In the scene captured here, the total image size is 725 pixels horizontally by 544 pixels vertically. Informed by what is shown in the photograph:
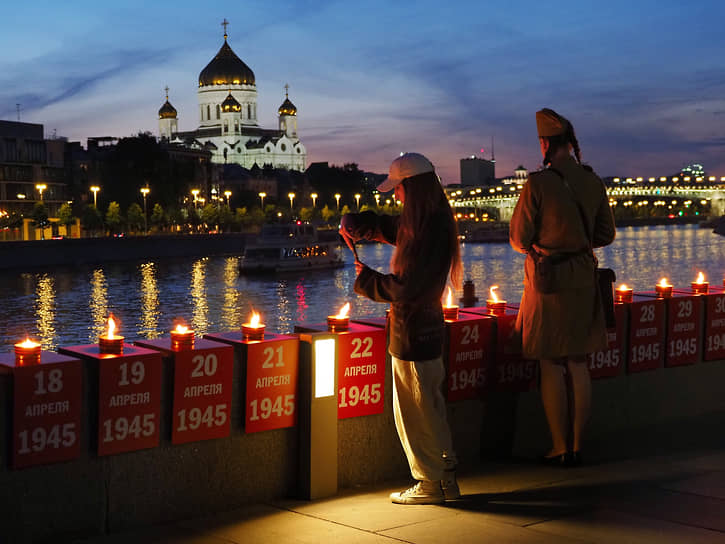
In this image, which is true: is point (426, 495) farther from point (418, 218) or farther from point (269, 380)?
point (418, 218)

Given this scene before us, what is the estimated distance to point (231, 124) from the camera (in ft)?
505

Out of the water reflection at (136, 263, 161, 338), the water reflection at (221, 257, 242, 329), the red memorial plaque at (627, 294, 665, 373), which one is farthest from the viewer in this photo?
the water reflection at (221, 257, 242, 329)

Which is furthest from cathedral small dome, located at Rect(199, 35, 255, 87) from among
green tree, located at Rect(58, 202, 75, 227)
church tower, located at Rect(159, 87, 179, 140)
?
green tree, located at Rect(58, 202, 75, 227)

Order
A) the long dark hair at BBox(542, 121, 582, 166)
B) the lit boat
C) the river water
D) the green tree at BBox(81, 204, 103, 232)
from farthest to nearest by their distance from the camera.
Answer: the green tree at BBox(81, 204, 103, 232)
the lit boat
the river water
the long dark hair at BBox(542, 121, 582, 166)

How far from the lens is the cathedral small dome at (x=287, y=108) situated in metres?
170

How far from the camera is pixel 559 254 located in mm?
5516

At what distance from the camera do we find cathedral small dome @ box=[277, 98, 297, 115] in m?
170

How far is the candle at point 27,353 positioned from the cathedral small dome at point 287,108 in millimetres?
167643

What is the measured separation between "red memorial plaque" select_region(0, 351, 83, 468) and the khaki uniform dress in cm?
235

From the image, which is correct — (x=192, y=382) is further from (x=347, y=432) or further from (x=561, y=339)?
(x=561, y=339)

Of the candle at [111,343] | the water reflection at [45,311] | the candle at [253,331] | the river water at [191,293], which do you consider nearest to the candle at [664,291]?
the candle at [253,331]

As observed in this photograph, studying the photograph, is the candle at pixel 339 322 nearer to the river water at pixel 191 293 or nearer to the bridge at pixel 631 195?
the river water at pixel 191 293

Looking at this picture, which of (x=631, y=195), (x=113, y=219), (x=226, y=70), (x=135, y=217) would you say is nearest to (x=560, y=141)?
(x=113, y=219)

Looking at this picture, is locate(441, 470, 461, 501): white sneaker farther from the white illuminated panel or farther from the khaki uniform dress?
the khaki uniform dress
